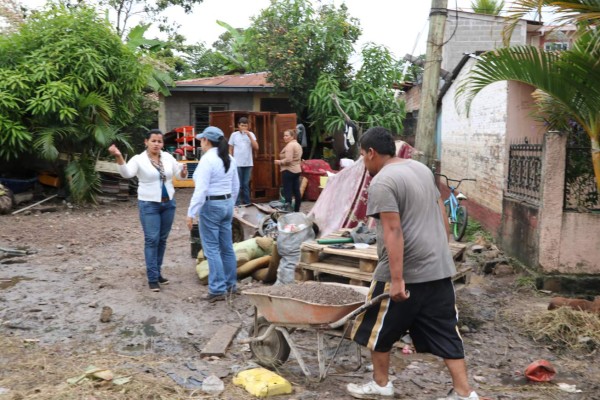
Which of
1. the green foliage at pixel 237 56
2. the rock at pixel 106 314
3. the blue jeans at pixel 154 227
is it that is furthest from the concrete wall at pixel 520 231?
the green foliage at pixel 237 56

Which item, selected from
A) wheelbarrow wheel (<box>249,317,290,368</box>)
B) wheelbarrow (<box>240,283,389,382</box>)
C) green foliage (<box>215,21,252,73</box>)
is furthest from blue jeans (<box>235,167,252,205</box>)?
green foliage (<box>215,21,252,73</box>)

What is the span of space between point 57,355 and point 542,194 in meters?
5.62

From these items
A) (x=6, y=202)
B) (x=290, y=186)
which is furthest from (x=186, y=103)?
(x=290, y=186)

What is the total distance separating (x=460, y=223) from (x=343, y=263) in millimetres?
4758

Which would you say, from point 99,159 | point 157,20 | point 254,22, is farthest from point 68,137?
point 157,20

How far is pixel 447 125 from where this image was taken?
14.6m

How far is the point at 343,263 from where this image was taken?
236 inches

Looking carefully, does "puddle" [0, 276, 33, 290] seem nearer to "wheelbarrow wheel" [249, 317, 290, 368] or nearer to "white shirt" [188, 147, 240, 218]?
"white shirt" [188, 147, 240, 218]

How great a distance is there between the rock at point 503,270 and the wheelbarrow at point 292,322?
12.9ft

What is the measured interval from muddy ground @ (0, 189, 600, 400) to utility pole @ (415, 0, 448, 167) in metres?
1.84

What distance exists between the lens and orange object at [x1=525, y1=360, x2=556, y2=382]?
4805mm

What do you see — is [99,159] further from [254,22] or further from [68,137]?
[254,22]

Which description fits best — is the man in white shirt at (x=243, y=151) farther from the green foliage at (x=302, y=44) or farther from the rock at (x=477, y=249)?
the rock at (x=477, y=249)

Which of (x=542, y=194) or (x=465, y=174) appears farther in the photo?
(x=465, y=174)
